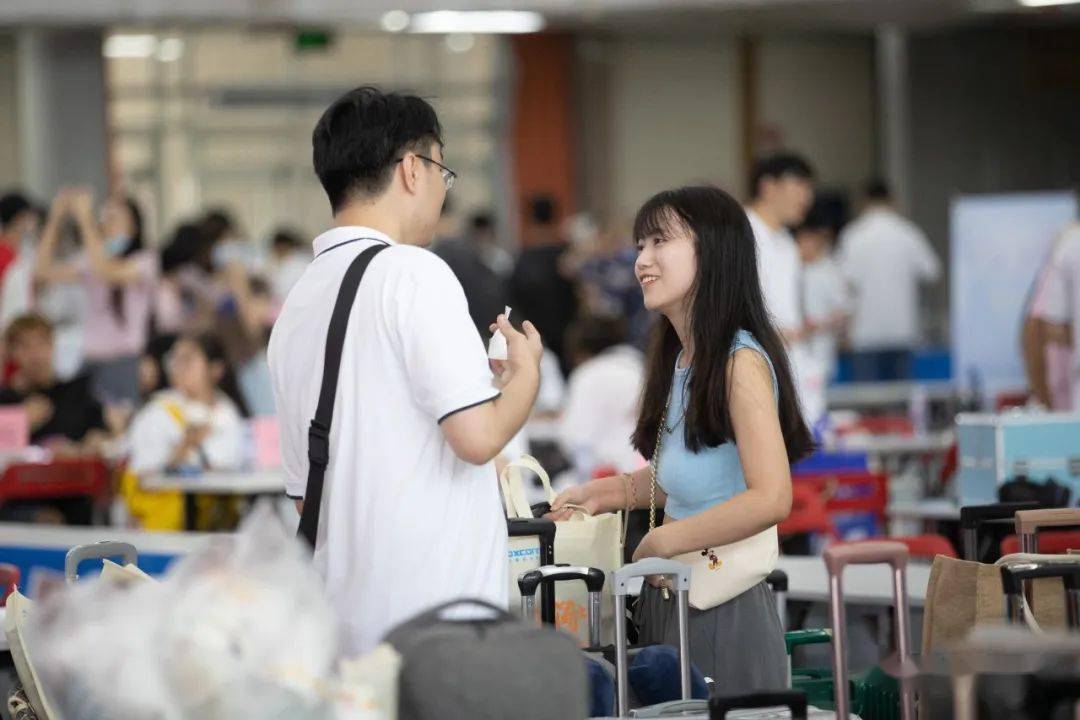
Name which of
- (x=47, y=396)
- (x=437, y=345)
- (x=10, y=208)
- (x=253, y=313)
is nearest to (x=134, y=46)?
(x=10, y=208)

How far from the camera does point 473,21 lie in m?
12.6

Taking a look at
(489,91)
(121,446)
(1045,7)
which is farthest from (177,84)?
(121,446)

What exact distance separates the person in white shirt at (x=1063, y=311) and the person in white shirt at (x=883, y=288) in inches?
224

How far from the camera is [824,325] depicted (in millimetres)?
10188

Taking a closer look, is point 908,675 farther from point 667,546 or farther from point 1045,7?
point 1045,7

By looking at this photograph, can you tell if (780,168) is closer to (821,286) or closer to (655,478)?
(655,478)

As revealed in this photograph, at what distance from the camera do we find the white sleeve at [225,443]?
25.1 feet

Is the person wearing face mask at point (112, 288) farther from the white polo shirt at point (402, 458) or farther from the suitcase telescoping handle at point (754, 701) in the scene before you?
the suitcase telescoping handle at point (754, 701)

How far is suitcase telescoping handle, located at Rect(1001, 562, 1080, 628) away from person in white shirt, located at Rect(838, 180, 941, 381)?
9419mm

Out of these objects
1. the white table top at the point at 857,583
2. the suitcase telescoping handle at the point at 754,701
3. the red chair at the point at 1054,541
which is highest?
the suitcase telescoping handle at the point at 754,701

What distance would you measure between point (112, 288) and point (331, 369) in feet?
22.2

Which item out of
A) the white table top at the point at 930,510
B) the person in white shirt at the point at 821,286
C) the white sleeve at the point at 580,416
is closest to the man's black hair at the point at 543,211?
the person in white shirt at the point at 821,286

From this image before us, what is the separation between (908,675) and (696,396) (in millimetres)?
681

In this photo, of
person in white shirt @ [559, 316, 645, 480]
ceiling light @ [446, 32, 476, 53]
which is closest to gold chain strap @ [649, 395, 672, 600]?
person in white shirt @ [559, 316, 645, 480]
